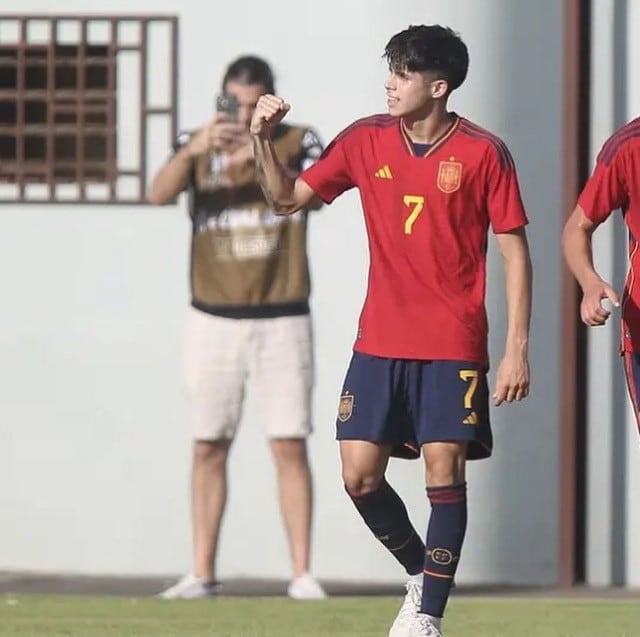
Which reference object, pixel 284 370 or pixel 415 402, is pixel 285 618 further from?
pixel 415 402

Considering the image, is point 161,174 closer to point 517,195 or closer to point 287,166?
point 287,166

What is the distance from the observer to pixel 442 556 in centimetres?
705

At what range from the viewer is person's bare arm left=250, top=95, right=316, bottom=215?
680 cm

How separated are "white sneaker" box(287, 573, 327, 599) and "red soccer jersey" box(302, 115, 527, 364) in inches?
91.6

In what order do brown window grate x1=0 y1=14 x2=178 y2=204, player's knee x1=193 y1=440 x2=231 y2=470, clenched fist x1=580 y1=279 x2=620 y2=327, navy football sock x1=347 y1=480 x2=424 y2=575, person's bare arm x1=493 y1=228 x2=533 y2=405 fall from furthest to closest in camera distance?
1. brown window grate x1=0 y1=14 x2=178 y2=204
2. player's knee x1=193 y1=440 x2=231 y2=470
3. navy football sock x1=347 y1=480 x2=424 y2=575
4. person's bare arm x1=493 y1=228 x2=533 y2=405
5. clenched fist x1=580 y1=279 x2=620 y2=327

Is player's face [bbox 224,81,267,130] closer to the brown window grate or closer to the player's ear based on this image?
the brown window grate

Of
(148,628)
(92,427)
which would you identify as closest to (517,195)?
(148,628)

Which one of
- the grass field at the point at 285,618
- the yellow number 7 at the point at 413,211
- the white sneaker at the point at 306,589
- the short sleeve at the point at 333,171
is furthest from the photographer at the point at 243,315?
the yellow number 7 at the point at 413,211

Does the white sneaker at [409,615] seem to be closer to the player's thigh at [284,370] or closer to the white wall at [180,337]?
the player's thigh at [284,370]

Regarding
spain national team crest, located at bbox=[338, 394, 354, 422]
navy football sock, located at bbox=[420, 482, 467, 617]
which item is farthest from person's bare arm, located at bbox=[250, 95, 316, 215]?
navy football sock, located at bbox=[420, 482, 467, 617]

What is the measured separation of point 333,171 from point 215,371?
7.79 ft

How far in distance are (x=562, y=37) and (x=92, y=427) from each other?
2.61m

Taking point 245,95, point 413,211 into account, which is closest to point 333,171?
point 413,211

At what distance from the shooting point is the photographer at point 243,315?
9.31m
